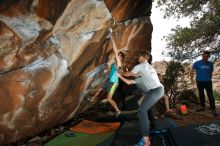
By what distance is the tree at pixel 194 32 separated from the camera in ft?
49.4

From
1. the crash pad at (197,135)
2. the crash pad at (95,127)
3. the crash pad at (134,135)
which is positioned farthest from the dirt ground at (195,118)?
the crash pad at (197,135)

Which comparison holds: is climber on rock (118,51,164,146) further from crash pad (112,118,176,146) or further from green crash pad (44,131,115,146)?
green crash pad (44,131,115,146)

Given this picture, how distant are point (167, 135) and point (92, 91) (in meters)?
3.39

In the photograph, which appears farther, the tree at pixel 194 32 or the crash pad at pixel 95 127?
the tree at pixel 194 32

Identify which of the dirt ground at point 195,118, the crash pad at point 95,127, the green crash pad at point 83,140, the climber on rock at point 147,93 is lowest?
the dirt ground at point 195,118

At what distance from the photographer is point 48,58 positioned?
26.3 feet

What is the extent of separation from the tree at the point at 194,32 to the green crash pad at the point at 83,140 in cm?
816

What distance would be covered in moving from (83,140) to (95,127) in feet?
3.46

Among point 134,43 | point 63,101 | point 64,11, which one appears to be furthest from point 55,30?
point 134,43

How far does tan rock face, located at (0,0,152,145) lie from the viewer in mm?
7309

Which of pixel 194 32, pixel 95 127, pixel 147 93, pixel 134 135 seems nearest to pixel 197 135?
pixel 147 93

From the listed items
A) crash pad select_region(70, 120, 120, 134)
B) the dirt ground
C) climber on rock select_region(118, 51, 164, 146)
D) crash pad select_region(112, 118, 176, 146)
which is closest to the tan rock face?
crash pad select_region(70, 120, 120, 134)

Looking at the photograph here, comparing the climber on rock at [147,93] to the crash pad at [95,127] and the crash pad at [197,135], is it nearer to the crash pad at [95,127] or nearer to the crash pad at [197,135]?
the crash pad at [197,135]

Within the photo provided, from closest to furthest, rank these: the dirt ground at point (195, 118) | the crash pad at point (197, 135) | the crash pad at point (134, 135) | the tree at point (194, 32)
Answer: the crash pad at point (197, 135) → the crash pad at point (134, 135) → the dirt ground at point (195, 118) → the tree at point (194, 32)
